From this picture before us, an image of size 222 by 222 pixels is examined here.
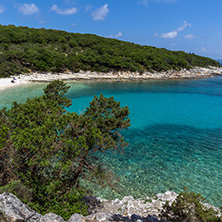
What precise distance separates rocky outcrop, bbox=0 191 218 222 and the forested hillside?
4890 centimetres

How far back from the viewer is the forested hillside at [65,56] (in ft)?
177

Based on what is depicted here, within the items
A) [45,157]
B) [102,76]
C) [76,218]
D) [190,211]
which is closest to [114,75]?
[102,76]

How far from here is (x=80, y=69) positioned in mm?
62188

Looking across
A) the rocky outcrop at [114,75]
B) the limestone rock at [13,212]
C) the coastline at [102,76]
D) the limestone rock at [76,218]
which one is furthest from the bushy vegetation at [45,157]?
the rocky outcrop at [114,75]

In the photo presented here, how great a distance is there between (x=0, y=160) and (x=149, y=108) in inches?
1110

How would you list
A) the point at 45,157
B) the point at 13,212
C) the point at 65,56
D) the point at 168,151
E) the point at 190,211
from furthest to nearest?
the point at 65,56, the point at 168,151, the point at 45,157, the point at 190,211, the point at 13,212

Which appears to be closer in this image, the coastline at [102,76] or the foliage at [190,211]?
the foliage at [190,211]

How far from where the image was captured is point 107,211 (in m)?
9.92

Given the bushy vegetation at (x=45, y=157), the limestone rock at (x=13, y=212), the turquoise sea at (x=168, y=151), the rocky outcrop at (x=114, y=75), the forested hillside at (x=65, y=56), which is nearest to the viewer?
the limestone rock at (x=13, y=212)

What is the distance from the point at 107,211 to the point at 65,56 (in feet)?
196

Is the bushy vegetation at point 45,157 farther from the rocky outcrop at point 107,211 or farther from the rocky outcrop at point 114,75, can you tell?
the rocky outcrop at point 114,75

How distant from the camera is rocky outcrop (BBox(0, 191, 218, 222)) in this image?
19.7 ft

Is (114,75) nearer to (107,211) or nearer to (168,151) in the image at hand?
(168,151)

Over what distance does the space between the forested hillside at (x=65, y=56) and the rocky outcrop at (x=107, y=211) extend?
48.9 meters
